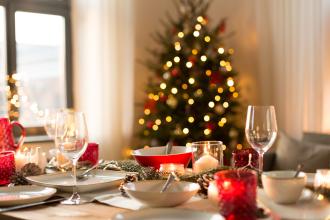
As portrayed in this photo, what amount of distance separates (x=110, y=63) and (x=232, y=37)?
4.18ft

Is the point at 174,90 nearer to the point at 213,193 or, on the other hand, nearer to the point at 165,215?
the point at 213,193

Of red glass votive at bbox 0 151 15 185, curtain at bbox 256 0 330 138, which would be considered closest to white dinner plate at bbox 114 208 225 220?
red glass votive at bbox 0 151 15 185

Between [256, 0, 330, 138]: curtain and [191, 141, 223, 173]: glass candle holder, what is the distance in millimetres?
2720

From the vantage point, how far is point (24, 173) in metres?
1.91

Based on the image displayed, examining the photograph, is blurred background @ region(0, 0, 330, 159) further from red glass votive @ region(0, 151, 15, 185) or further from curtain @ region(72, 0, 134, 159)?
red glass votive @ region(0, 151, 15, 185)

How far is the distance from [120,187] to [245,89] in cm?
350

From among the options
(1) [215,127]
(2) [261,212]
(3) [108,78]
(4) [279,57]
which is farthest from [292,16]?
(2) [261,212]

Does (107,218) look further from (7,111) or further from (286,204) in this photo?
(7,111)

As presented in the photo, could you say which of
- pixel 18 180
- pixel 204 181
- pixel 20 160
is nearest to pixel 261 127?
pixel 204 181

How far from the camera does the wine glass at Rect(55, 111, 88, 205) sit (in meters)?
1.61

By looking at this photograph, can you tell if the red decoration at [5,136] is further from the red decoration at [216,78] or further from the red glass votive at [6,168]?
the red decoration at [216,78]

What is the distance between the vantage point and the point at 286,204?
134cm

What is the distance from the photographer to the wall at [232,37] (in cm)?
497

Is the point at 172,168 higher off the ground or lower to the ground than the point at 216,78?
lower
